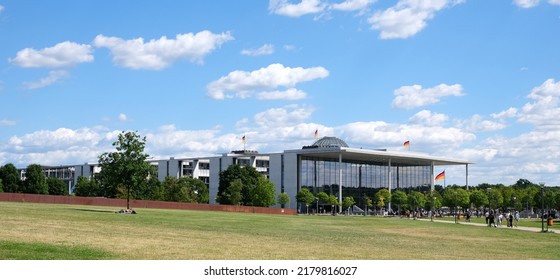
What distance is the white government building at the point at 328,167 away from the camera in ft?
505

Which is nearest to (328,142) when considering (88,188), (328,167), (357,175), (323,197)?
(328,167)

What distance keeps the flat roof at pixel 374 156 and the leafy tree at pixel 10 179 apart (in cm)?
5895

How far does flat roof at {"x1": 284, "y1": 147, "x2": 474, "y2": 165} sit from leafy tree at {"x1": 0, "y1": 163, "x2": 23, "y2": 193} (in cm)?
5895

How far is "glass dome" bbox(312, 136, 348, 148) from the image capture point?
161262 mm

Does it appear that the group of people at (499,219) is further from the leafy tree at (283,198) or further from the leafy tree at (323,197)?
the leafy tree at (323,197)

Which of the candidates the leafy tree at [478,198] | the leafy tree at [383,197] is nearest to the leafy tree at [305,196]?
the leafy tree at [383,197]

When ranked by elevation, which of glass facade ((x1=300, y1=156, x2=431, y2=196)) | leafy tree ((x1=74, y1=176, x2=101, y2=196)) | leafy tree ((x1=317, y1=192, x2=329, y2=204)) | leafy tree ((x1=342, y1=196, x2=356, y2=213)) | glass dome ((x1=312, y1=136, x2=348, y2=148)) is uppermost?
glass dome ((x1=312, y1=136, x2=348, y2=148))

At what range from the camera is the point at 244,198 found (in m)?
140

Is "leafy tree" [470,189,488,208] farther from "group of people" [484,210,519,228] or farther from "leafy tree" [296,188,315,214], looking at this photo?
"group of people" [484,210,519,228]

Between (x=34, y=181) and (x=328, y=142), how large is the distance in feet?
222

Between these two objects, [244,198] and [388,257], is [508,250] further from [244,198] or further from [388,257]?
[244,198]

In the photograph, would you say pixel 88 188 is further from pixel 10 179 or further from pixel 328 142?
pixel 328 142

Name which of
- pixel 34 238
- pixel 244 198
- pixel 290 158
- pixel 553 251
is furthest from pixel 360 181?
pixel 34 238

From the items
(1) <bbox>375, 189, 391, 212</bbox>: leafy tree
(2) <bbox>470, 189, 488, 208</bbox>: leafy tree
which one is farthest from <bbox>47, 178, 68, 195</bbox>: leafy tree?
(2) <bbox>470, 189, 488, 208</bbox>: leafy tree
